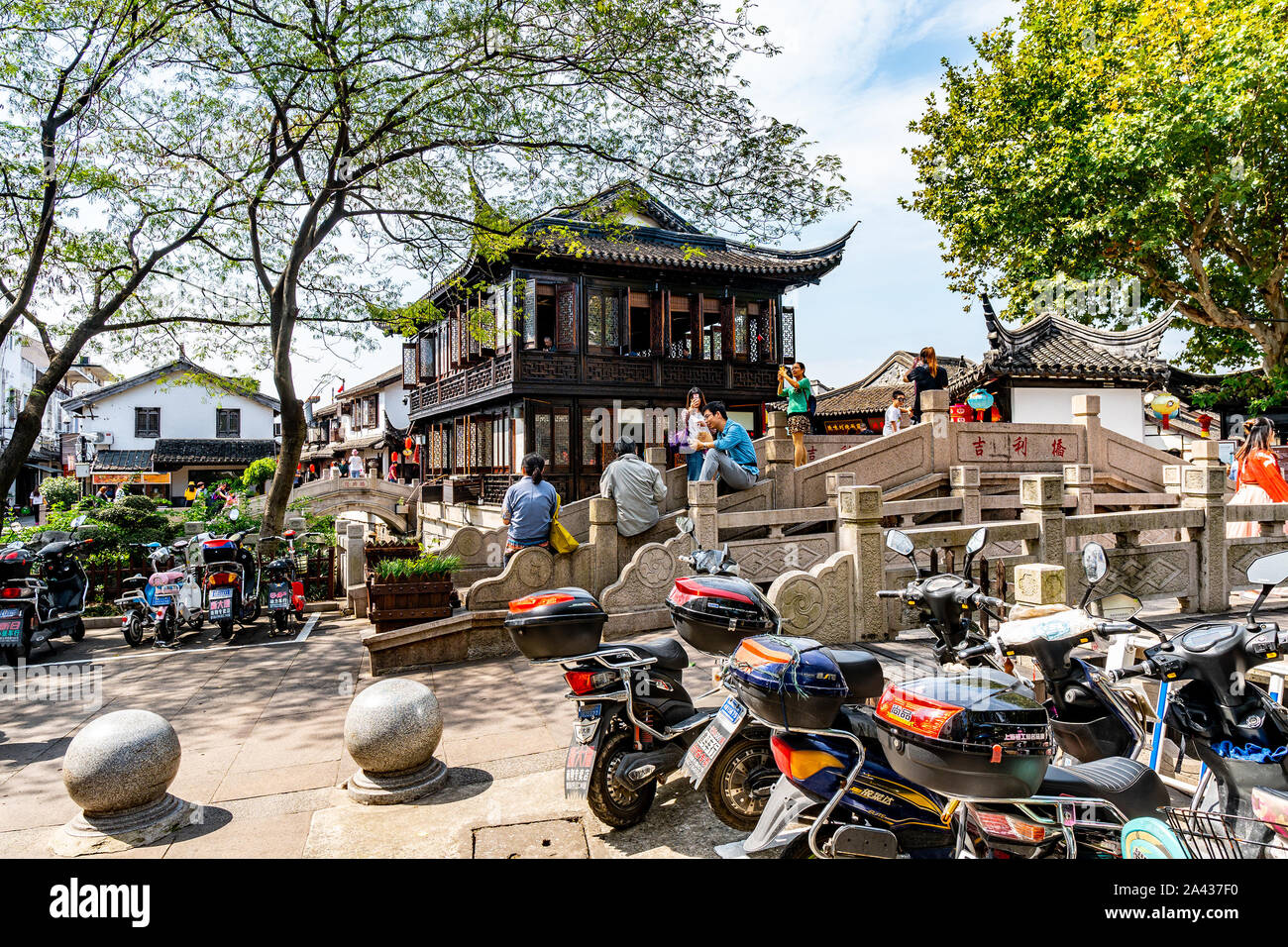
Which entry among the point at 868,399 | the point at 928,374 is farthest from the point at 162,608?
the point at 868,399

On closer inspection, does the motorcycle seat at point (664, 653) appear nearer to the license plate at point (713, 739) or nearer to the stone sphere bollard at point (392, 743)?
the license plate at point (713, 739)

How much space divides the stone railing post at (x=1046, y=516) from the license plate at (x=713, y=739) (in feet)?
17.4

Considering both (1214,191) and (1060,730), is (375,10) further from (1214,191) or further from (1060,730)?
(1214,191)

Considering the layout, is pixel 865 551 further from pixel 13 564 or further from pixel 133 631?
pixel 13 564

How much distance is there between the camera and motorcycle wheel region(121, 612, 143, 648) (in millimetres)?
9297

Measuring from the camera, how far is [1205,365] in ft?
72.1

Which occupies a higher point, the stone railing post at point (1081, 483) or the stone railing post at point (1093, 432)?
the stone railing post at point (1093, 432)

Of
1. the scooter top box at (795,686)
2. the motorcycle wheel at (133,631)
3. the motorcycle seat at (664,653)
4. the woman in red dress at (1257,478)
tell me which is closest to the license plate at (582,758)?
the motorcycle seat at (664,653)

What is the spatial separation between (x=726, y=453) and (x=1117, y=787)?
7.55 m

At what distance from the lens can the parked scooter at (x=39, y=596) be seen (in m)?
8.08

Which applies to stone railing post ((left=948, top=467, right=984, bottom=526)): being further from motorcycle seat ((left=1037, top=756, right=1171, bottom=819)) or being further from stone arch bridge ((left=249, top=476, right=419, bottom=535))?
stone arch bridge ((left=249, top=476, right=419, bottom=535))

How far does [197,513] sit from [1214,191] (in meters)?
23.6

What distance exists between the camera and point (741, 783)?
3.96m

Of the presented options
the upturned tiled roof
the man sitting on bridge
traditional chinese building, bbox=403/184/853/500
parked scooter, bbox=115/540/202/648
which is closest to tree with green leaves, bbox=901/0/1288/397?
traditional chinese building, bbox=403/184/853/500
